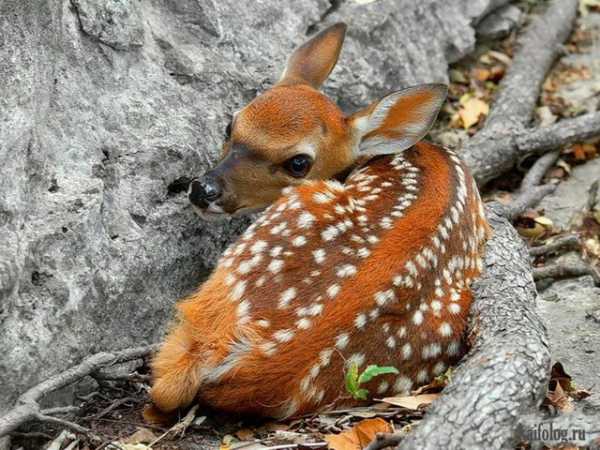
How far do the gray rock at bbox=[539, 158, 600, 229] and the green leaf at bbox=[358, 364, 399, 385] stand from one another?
105 inches

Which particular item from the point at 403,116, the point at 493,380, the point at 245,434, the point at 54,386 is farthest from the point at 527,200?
the point at 54,386

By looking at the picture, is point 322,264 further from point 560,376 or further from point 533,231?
point 533,231

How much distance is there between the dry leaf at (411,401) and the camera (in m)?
4.02

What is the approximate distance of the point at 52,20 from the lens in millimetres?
4375

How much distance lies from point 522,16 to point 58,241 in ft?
17.8

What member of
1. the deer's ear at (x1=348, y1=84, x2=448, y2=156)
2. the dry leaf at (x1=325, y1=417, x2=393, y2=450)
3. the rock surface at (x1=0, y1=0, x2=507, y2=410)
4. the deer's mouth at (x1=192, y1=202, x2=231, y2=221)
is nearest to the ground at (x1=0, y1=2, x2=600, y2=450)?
the dry leaf at (x1=325, y1=417, x2=393, y2=450)

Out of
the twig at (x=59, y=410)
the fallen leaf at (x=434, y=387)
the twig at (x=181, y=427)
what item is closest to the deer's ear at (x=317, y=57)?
the fallen leaf at (x=434, y=387)

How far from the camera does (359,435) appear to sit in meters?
3.83

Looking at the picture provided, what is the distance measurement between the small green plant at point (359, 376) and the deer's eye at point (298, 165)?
1319mm

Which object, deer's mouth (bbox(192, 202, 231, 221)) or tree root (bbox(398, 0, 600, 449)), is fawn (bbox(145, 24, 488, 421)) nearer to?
deer's mouth (bbox(192, 202, 231, 221))

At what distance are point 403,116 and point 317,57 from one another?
30.1 inches

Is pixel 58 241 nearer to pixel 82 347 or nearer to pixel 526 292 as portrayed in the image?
pixel 82 347

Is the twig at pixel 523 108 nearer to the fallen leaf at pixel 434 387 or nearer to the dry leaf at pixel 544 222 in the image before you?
the dry leaf at pixel 544 222

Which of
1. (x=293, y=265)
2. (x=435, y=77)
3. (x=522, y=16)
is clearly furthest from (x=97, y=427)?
(x=522, y=16)
